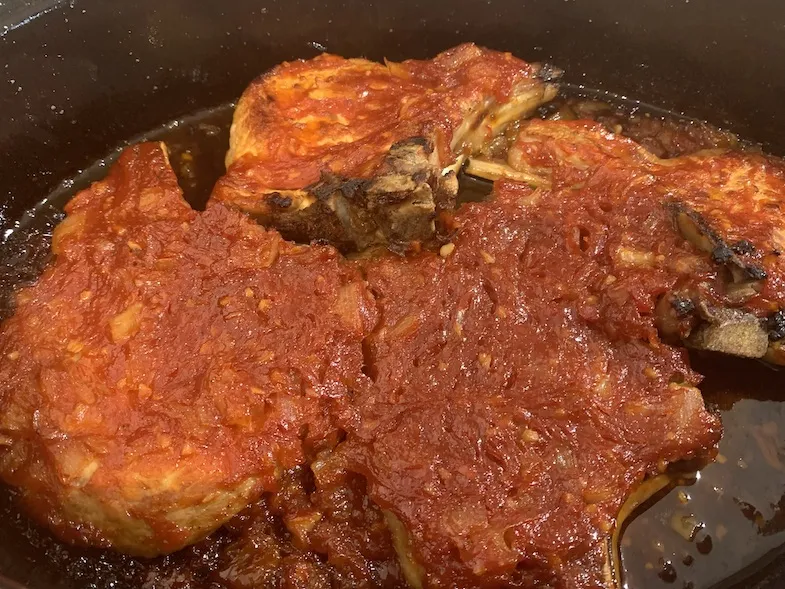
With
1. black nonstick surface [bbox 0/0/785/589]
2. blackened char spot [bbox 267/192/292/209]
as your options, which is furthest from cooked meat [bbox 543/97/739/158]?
blackened char spot [bbox 267/192/292/209]

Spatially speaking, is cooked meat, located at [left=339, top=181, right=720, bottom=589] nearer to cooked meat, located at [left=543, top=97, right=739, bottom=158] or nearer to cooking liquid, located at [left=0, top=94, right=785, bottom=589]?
cooking liquid, located at [left=0, top=94, right=785, bottom=589]

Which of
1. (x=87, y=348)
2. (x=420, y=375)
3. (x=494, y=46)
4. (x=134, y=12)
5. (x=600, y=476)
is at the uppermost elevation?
(x=134, y=12)

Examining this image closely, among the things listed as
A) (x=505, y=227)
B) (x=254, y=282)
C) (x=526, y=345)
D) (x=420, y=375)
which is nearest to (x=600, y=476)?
(x=526, y=345)

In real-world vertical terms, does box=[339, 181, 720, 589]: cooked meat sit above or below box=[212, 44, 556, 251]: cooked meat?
below

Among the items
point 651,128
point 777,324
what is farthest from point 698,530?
point 651,128

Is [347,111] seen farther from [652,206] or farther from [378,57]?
[652,206]

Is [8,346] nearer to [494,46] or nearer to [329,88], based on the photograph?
[329,88]

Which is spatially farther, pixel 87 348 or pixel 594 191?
pixel 594 191
